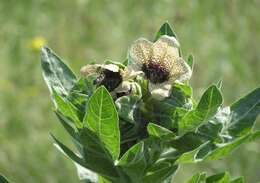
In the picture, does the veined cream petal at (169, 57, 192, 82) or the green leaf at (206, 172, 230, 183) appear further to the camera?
the green leaf at (206, 172, 230, 183)

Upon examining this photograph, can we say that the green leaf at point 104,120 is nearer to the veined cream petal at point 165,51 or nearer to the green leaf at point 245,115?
the veined cream petal at point 165,51

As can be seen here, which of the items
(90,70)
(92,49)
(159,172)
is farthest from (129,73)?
(92,49)

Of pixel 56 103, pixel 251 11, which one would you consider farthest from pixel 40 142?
pixel 56 103

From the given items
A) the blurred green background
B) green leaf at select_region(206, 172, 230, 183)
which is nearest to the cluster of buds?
green leaf at select_region(206, 172, 230, 183)

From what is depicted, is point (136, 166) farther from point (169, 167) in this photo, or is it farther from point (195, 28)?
point (195, 28)

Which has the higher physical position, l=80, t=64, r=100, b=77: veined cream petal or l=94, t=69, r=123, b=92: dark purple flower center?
l=80, t=64, r=100, b=77: veined cream petal

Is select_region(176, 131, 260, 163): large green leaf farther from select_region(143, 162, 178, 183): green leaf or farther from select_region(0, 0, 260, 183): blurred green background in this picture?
select_region(0, 0, 260, 183): blurred green background
